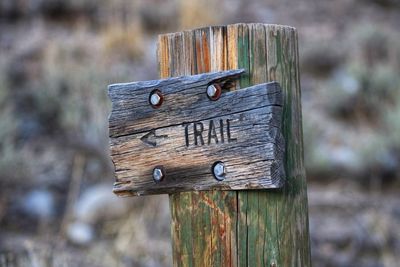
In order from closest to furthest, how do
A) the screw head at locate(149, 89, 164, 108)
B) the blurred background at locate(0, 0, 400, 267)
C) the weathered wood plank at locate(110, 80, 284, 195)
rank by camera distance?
the weathered wood plank at locate(110, 80, 284, 195)
the screw head at locate(149, 89, 164, 108)
the blurred background at locate(0, 0, 400, 267)

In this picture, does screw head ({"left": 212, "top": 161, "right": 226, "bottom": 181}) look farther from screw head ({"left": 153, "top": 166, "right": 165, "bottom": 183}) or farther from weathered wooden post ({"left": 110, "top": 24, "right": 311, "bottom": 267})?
screw head ({"left": 153, "top": 166, "right": 165, "bottom": 183})

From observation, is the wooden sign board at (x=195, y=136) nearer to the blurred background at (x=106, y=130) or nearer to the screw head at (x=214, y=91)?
the screw head at (x=214, y=91)

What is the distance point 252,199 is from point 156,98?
38 cm

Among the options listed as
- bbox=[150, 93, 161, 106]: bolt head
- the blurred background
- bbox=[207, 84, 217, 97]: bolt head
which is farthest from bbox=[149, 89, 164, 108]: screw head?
the blurred background

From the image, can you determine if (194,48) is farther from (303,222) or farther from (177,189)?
(303,222)

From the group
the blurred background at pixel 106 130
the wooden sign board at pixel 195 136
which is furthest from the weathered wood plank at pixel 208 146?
the blurred background at pixel 106 130

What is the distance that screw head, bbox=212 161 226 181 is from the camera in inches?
73.2

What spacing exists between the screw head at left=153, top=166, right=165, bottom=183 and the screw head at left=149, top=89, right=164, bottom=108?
172 millimetres

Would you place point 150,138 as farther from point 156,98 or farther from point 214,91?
point 214,91

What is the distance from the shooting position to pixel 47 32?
27.8 feet

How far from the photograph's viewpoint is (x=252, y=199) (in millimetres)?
1866

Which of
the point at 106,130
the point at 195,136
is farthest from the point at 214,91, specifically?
the point at 106,130

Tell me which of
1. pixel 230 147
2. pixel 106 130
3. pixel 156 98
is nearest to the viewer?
pixel 230 147

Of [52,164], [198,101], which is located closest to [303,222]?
[198,101]
